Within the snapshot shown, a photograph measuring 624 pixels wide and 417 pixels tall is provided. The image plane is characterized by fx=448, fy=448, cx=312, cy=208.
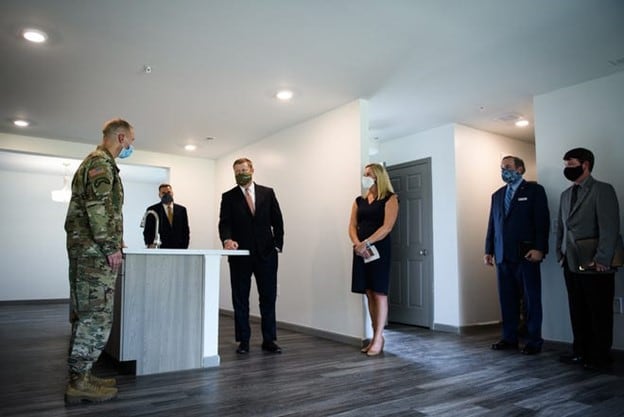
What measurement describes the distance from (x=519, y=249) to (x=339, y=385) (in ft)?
6.98

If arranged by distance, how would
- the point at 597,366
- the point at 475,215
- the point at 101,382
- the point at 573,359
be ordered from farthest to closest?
the point at 475,215
the point at 573,359
the point at 597,366
the point at 101,382

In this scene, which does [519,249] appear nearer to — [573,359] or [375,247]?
[573,359]

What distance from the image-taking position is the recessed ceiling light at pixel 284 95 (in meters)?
4.36

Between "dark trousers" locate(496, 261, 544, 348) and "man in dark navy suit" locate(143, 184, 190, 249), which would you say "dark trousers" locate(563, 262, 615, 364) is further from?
"man in dark navy suit" locate(143, 184, 190, 249)

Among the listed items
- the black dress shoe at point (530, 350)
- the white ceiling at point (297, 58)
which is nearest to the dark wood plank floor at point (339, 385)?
the black dress shoe at point (530, 350)

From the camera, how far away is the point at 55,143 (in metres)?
6.23

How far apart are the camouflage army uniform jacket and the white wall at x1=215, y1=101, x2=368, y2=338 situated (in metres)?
2.46

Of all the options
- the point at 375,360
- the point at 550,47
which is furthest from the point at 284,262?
the point at 550,47

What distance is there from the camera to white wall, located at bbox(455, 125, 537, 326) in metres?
5.17

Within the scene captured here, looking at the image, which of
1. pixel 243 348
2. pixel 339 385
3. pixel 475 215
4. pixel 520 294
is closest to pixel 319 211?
pixel 243 348

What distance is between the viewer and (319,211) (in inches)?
195

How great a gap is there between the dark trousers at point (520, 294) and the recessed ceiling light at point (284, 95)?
2559mm

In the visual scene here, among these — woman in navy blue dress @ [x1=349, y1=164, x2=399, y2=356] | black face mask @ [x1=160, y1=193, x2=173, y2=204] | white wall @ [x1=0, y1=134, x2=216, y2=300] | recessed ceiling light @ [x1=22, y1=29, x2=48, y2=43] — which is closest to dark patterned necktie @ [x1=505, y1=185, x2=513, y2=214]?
woman in navy blue dress @ [x1=349, y1=164, x2=399, y2=356]

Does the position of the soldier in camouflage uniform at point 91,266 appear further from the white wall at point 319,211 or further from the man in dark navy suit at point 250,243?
the white wall at point 319,211
